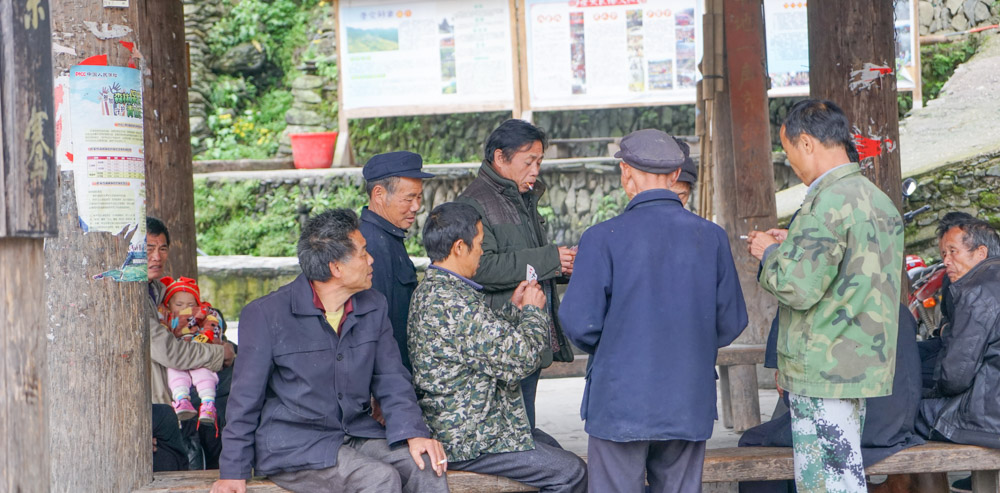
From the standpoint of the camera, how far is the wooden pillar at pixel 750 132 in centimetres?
588

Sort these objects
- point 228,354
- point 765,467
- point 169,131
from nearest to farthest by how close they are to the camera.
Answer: point 765,467 → point 228,354 → point 169,131

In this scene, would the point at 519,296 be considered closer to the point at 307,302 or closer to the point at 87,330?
the point at 307,302

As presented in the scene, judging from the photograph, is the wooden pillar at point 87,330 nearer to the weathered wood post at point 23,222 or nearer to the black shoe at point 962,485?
the weathered wood post at point 23,222

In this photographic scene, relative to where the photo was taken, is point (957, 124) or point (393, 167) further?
point (957, 124)

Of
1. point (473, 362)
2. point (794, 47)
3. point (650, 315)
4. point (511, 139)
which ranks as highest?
point (794, 47)

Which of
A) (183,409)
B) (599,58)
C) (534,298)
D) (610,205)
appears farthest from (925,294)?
(599,58)

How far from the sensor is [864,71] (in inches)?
170

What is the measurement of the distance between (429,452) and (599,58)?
945cm

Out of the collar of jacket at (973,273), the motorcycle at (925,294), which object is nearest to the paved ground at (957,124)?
the motorcycle at (925,294)

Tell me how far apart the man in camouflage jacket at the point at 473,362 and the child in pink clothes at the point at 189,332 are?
1.12 meters

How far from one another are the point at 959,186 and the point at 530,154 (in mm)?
6999

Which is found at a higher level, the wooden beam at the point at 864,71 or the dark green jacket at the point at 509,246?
the wooden beam at the point at 864,71

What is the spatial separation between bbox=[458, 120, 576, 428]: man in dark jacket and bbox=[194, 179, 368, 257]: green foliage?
30.6ft

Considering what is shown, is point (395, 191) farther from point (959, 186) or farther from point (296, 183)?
point (296, 183)
